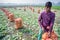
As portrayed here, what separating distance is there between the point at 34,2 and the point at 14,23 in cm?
38

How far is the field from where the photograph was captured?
263 cm

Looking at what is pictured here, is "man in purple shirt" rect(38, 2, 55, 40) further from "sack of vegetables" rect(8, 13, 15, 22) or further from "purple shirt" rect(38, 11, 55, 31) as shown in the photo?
"sack of vegetables" rect(8, 13, 15, 22)

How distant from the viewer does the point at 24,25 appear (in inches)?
105

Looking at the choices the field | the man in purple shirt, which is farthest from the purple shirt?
the field

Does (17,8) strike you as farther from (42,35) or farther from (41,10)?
(42,35)

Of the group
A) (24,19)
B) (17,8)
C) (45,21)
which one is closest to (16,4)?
(17,8)

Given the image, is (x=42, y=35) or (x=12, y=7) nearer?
(x=42, y=35)

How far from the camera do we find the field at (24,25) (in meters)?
2.63

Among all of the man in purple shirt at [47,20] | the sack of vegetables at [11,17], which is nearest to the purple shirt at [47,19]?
the man in purple shirt at [47,20]

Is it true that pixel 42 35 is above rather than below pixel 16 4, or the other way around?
below

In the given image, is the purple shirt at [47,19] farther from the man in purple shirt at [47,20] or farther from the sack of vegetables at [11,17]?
the sack of vegetables at [11,17]

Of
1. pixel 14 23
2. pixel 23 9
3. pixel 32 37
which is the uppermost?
pixel 23 9

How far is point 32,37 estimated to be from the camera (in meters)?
2.62

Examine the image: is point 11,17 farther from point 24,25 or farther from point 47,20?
point 47,20
